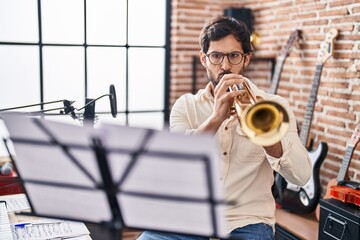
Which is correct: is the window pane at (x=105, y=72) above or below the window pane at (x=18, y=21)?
below

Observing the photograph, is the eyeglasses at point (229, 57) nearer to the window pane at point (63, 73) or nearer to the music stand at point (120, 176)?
the music stand at point (120, 176)

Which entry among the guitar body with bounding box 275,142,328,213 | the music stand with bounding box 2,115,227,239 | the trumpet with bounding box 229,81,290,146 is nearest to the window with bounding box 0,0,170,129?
the guitar body with bounding box 275,142,328,213

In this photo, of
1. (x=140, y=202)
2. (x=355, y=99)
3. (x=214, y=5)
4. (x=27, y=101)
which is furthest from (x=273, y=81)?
(x=140, y=202)

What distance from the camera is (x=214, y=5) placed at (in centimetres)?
353

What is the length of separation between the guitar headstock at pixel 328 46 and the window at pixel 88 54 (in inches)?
53.8

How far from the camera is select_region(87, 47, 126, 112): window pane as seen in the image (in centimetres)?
327

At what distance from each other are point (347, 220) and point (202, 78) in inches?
75.1

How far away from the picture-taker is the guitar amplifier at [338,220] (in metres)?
2.00

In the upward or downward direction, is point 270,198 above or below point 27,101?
below

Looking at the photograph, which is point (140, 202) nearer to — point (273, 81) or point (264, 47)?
point (273, 81)

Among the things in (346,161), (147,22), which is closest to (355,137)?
(346,161)

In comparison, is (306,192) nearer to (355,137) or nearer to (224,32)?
(355,137)

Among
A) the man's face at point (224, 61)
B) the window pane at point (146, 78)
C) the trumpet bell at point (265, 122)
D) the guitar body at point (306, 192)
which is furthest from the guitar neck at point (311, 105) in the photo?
the trumpet bell at point (265, 122)

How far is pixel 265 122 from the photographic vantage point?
4.29ft
